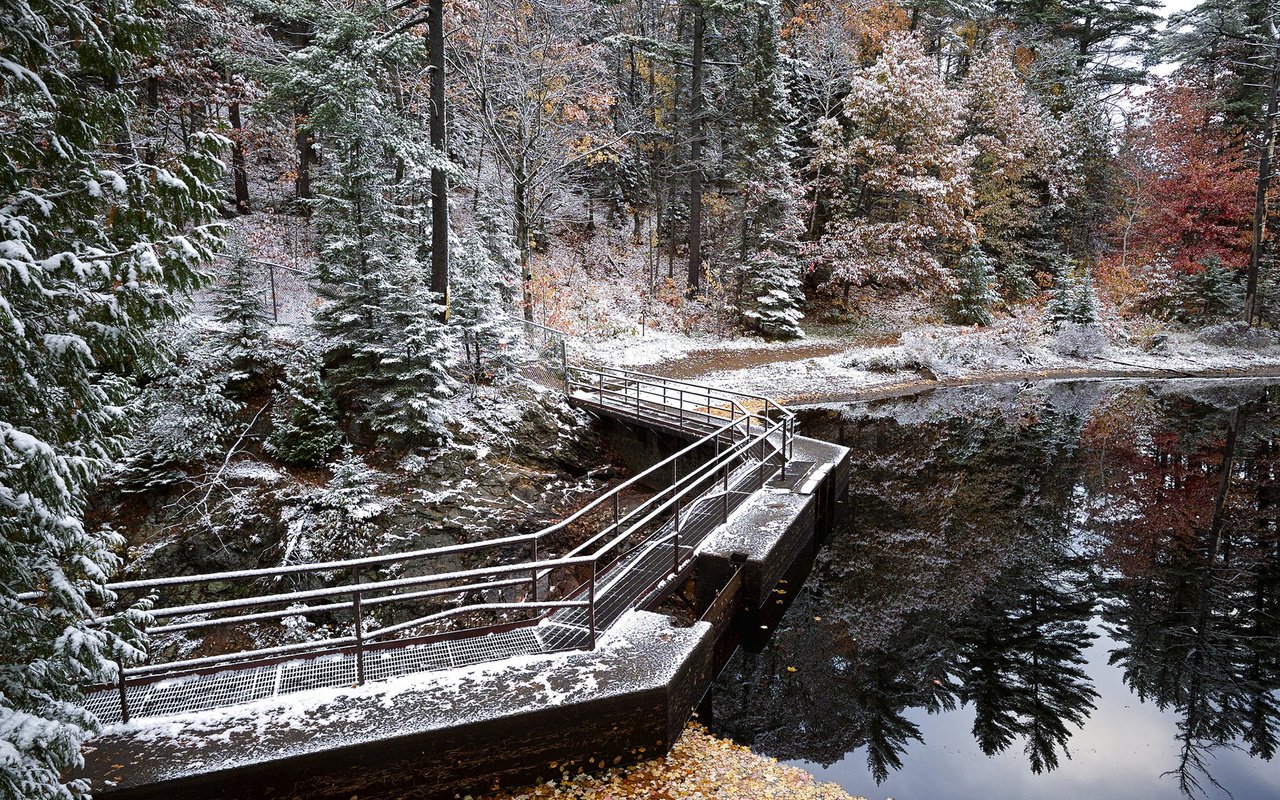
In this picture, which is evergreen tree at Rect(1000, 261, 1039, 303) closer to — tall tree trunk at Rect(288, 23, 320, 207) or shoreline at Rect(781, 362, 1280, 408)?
shoreline at Rect(781, 362, 1280, 408)

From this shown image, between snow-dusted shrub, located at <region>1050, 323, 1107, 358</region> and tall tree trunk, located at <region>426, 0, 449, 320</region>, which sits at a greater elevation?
tall tree trunk, located at <region>426, 0, 449, 320</region>

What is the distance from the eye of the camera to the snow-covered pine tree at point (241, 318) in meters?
13.7

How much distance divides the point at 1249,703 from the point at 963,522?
520 centimetres

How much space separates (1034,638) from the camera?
9.69 meters

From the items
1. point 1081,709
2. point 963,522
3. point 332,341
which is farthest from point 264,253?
point 1081,709

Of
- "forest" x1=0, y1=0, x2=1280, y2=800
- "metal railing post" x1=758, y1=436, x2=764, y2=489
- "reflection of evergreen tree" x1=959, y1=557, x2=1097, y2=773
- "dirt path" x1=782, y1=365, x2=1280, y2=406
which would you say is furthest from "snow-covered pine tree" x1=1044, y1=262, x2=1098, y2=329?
"metal railing post" x1=758, y1=436, x2=764, y2=489

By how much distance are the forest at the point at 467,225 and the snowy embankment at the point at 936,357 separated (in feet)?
1.93

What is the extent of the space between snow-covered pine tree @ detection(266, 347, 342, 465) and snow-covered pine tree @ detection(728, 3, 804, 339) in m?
16.7

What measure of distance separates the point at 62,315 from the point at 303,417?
32.2 feet

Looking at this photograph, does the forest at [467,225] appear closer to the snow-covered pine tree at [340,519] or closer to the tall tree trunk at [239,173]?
the snow-covered pine tree at [340,519]

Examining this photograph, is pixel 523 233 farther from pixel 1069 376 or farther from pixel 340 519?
pixel 1069 376

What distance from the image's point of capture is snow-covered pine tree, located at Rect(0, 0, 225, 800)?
11.4 feet

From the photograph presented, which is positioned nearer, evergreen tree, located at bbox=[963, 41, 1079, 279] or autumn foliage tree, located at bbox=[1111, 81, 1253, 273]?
autumn foliage tree, located at bbox=[1111, 81, 1253, 273]

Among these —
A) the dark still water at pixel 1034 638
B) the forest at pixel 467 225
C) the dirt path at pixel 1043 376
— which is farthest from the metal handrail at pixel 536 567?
the dirt path at pixel 1043 376
